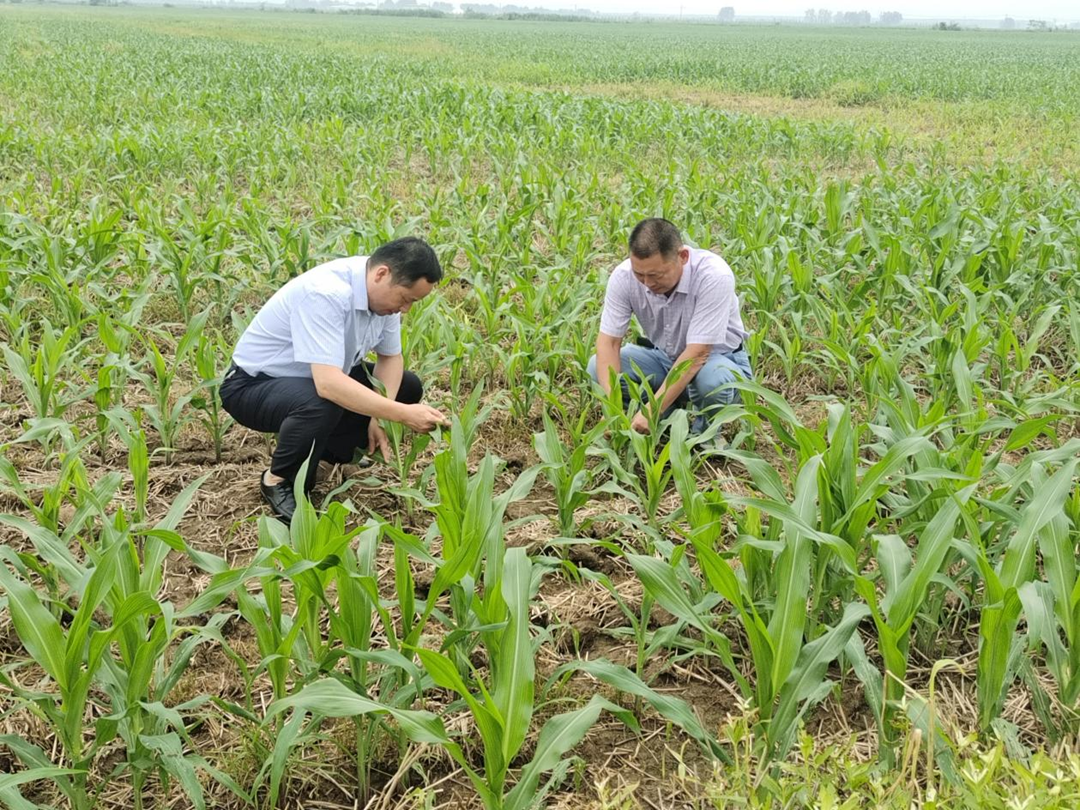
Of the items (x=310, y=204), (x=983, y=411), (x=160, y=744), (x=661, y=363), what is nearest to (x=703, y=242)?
(x=661, y=363)

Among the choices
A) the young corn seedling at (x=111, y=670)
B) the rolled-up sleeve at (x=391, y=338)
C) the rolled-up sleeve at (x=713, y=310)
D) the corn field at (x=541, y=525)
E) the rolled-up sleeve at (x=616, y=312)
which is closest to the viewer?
the young corn seedling at (x=111, y=670)

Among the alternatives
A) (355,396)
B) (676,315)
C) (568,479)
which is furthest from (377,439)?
(676,315)

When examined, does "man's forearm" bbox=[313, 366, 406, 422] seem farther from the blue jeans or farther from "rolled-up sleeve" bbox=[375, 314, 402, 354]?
the blue jeans

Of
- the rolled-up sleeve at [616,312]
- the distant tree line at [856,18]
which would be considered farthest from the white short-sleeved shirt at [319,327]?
the distant tree line at [856,18]

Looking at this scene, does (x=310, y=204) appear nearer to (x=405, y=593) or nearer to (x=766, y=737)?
(x=405, y=593)

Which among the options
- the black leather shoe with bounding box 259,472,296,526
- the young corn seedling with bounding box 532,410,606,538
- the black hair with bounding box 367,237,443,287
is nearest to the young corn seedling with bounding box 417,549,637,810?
the young corn seedling with bounding box 532,410,606,538

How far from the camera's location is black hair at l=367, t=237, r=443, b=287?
10.5ft

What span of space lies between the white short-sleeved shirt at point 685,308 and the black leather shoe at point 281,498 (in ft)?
5.04

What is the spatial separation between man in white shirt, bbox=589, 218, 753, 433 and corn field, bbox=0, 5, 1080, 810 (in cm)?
22

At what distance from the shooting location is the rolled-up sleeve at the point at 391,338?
142 inches

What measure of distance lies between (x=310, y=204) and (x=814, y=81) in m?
16.2

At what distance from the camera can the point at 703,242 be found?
5730mm

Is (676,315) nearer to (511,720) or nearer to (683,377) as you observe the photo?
(683,377)

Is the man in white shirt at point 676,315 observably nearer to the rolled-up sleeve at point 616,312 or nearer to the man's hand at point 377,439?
the rolled-up sleeve at point 616,312
